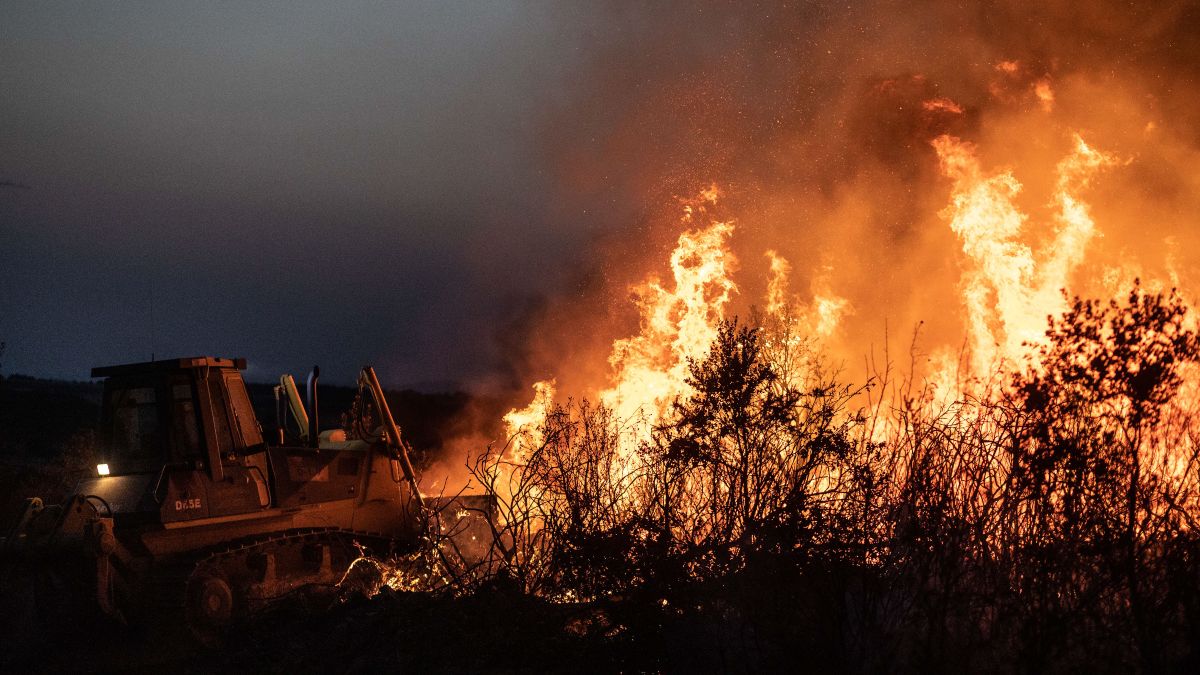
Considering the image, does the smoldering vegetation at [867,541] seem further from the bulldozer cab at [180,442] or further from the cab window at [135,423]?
the cab window at [135,423]

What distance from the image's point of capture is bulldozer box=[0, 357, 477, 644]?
9.31 metres

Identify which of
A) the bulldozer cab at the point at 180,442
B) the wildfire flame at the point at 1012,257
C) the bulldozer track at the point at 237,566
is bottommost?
the bulldozer track at the point at 237,566

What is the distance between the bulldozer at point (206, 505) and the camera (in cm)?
931

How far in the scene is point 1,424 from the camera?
113 feet

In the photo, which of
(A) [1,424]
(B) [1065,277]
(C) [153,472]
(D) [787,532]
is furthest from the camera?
(A) [1,424]

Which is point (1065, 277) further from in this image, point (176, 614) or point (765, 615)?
point (176, 614)

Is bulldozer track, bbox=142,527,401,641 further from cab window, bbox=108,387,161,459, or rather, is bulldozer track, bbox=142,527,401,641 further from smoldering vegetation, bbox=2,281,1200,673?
cab window, bbox=108,387,161,459

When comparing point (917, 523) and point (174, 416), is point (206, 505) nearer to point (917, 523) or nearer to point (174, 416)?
point (174, 416)

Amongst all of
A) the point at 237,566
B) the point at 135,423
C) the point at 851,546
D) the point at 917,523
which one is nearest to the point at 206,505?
the point at 237,566

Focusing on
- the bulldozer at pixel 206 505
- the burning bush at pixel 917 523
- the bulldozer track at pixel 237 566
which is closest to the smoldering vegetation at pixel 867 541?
the burning bush at pixel 917 523

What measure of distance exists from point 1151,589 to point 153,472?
32.9ft

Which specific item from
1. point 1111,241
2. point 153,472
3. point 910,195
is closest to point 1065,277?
point 1111,241

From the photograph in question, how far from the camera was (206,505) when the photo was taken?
10039 mm

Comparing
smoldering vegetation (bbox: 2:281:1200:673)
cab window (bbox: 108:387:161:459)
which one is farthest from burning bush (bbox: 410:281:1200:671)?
cab window (bbox: 108:387:161:459)
